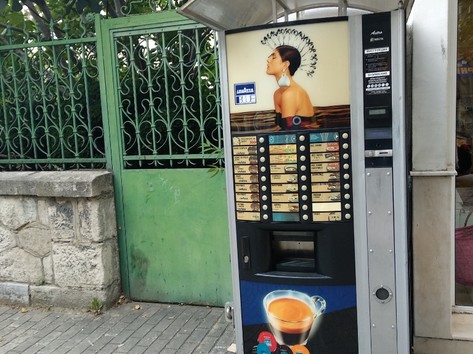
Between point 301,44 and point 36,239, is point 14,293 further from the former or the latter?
point 301,44

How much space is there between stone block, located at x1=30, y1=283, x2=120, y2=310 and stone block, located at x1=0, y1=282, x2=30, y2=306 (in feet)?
0.19

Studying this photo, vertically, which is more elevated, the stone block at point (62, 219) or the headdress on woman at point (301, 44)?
the headdress on woman at point (301, 44)

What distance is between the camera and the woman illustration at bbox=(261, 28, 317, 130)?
2.34 metres

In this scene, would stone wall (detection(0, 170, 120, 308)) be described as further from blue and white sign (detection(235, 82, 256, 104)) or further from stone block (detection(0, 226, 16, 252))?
blue and white sign (detection(235, 82, 256, 104))

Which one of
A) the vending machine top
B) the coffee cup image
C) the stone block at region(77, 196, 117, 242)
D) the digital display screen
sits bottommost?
the coffee cup image

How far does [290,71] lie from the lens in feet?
7.76

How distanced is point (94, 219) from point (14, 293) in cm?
113

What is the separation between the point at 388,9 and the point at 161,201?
2.39 meters

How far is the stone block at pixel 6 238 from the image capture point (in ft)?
14.2

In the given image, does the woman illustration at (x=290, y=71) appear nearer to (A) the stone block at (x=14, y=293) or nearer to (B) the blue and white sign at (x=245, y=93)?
(B) the blue and white sign at (x=245, y=93)

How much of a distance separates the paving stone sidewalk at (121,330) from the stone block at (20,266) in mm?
284

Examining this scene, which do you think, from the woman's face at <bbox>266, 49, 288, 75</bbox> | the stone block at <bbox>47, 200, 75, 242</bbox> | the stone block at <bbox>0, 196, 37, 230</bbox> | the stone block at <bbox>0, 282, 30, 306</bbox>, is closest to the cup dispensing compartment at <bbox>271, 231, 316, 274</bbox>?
the woman's face at <bbox>266, 49, 288, 75</bbox>

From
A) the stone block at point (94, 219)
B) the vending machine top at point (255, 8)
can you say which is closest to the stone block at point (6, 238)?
the stone block at point (94, 219)

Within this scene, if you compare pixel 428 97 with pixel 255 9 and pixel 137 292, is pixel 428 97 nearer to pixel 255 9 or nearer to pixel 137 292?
pixel 255 9
